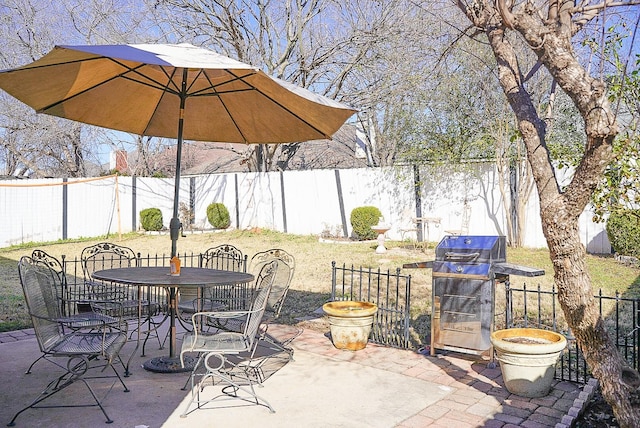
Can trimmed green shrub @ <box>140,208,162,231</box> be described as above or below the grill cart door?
above

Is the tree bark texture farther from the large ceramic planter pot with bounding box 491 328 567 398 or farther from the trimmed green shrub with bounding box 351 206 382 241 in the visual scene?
the trimmed green shrub with bounding box 351 206 382 241

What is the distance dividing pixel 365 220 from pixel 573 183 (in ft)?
35.5

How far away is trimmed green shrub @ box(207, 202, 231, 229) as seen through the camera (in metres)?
16.6

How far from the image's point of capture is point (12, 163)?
839 inches

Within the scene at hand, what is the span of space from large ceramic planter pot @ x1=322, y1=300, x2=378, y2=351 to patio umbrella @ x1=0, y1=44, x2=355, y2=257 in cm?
159

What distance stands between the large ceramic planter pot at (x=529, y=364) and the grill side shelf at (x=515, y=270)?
21.2 inches

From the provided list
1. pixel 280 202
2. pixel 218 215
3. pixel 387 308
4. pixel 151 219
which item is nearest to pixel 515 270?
pixel 387 308

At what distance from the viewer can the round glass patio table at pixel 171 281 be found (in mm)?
4086

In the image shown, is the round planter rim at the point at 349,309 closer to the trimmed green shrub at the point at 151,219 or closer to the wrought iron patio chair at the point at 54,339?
the wrought iron patio chair at the point at 54,339

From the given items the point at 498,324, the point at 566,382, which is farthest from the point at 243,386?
the point at 498,324

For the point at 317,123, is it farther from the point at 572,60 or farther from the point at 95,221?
the point at 95,221

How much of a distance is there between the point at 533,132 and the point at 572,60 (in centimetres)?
49

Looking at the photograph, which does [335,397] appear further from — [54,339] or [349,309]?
[54,339]

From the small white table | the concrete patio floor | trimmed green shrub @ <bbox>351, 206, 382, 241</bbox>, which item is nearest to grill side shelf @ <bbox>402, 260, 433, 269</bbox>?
the concrete patio floor
